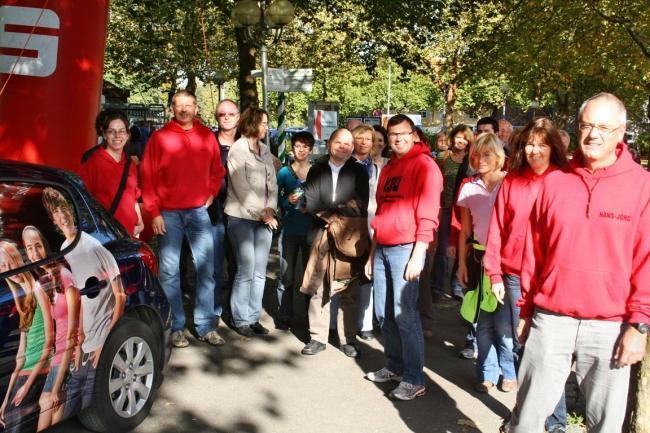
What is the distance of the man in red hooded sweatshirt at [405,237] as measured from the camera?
4484mm

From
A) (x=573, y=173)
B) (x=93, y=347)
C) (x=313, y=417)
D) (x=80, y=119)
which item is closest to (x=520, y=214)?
(x=573, y=173)

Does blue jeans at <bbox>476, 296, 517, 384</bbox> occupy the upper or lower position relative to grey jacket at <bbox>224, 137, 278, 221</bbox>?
lower

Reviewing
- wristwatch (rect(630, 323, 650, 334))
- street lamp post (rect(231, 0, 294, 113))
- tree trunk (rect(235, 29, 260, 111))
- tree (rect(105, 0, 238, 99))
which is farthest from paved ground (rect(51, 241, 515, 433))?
tree (rect(105, 0, 238, 99))

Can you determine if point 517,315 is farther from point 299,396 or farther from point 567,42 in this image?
point 567,42

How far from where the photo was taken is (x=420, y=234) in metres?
4.44

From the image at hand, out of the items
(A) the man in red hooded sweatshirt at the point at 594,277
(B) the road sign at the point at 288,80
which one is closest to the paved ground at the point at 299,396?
(A) the man in red hooded sweatshirt at the point at 594,277

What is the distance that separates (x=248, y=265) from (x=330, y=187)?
1052mm

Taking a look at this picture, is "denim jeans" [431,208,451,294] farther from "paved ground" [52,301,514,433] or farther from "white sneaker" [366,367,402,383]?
"white sneaker" [366,367,402,383]

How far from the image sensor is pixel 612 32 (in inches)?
652

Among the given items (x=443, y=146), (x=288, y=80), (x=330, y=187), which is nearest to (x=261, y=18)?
(x=288, y=80)

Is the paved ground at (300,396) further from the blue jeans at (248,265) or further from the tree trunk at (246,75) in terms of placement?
the tree trunk at (246,75)

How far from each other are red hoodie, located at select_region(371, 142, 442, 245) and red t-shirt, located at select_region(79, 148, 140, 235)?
6.23 feet

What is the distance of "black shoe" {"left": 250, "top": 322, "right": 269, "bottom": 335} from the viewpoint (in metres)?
6.25

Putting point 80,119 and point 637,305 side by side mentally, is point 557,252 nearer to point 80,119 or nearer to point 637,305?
point 637,305
